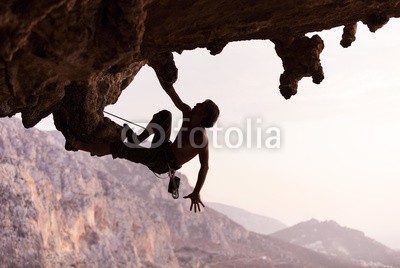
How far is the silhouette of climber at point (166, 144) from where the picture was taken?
21.5ft

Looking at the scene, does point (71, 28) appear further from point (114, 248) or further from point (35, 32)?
point (114, 248)

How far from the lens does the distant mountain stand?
105 m

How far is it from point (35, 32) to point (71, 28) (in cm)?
39

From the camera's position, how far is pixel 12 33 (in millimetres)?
3506

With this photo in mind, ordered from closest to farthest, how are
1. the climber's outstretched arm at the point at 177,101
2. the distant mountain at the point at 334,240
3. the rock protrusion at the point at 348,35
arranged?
the climber's outstretched arm at the point at 177,101 < the rock protrusion at the point at 348,35 < the distant mountain at the point at 334,240

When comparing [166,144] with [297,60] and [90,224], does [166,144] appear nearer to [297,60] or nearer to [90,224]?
[297,60]

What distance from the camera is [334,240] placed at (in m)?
117

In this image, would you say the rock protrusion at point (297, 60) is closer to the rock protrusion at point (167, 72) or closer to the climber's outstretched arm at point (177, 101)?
the rock protrusion at point (167, 72)

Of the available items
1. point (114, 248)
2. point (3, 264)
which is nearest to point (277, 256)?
point (114, 248)

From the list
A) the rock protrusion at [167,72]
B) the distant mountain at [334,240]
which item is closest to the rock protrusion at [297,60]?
the rock protrusion at [167,72]

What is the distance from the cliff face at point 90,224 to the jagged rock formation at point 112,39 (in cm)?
2940

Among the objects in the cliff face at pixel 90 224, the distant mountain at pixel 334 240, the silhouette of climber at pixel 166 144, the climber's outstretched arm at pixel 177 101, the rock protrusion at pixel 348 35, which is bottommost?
the distant mountain at pixel 334 240

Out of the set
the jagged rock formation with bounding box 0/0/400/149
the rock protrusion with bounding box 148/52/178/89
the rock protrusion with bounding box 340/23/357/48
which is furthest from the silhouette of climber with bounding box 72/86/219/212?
the rock protrusion with bounding box 340/23/357/48

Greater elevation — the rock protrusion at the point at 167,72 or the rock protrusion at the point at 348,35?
the rock protrusion at the point at 348,35
